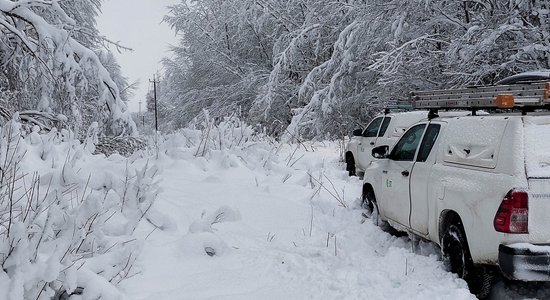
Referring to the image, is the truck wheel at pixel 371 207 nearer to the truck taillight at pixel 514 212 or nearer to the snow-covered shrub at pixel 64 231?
the truck taillight at pixel 514 212

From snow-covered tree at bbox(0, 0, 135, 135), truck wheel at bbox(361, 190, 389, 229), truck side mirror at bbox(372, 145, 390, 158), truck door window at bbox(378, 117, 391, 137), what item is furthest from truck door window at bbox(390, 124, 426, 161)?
snow-covered tree at bbox(0, 0, 135, 135)

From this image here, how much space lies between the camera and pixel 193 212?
6.29 m

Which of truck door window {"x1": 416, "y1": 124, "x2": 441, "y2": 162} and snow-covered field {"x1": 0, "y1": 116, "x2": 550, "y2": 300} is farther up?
truck door window {"x1": 416, "y1": 124, "x2": 441, "y2": 162}

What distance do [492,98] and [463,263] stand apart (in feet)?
5.51

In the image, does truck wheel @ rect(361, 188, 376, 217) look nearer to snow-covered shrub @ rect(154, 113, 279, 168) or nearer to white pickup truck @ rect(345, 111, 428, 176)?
snow-covered shrub @ rect(154, 113, 279, 168)

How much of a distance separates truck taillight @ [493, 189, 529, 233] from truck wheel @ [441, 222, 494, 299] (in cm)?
58

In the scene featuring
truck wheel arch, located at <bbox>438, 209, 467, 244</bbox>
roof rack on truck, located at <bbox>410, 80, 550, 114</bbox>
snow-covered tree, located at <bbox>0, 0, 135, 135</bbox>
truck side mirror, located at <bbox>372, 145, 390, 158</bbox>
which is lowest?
truck wheel arch, located at <bbox>438, 209, 467, 244</bbox>

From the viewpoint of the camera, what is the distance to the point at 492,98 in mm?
4965

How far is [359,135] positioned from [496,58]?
5128mm

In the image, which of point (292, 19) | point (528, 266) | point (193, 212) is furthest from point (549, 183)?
point (292, 19)

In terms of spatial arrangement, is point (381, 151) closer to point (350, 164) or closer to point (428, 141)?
point (428, 141)

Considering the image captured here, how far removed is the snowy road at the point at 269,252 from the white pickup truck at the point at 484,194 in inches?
13.2

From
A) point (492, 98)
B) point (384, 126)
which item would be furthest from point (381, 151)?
point (384, 126)

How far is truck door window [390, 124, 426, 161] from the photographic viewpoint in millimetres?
6137
